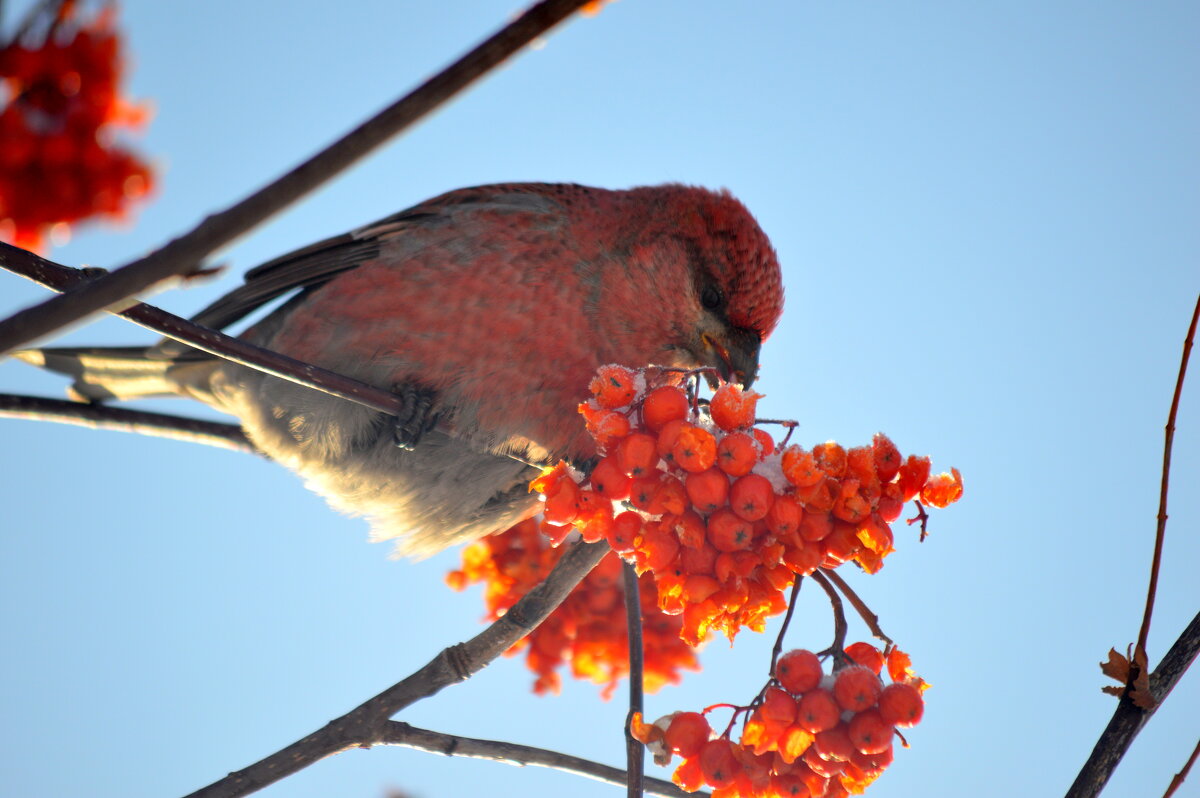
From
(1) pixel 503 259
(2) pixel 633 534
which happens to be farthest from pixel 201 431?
(2) pixel 633 534

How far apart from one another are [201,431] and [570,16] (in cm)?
230

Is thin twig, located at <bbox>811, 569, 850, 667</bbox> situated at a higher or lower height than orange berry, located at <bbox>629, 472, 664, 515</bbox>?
lower

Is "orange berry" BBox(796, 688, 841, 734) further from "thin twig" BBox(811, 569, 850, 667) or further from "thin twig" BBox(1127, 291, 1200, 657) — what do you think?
"thin twig" BBox(1127, 291, 1200, 657)

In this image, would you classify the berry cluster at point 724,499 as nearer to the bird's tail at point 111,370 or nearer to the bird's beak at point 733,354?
the bird's beak at point 733,354

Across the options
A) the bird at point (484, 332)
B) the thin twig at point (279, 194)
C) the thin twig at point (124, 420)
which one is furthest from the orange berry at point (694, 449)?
the thin twig at point (124, 420)

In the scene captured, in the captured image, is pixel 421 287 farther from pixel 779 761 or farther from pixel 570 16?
pixel 570 16

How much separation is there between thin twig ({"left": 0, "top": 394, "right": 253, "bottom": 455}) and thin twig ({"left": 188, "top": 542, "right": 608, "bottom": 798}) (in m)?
0.97

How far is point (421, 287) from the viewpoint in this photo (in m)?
2.43

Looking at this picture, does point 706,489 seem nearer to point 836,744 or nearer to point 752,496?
point 752,496

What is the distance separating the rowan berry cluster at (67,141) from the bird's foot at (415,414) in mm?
1282

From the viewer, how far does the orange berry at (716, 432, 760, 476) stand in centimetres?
145

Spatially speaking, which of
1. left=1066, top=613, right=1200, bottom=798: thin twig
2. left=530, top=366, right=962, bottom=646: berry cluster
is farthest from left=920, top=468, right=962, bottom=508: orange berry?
left=1066, top=613, right=1200, bottom=798: thin twig

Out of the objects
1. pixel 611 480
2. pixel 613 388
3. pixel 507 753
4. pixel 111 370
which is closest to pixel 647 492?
pixel 611 480

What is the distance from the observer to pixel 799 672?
58.5 inches
